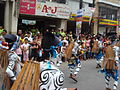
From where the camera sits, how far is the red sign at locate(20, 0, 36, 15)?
16359 mm

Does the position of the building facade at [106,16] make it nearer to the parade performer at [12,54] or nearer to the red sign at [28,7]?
the red sign at [28,7]

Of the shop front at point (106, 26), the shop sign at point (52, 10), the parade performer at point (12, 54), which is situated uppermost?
the shop sign at point (52, 10)

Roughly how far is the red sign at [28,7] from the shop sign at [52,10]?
1.34 feet

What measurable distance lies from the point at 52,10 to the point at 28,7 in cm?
254

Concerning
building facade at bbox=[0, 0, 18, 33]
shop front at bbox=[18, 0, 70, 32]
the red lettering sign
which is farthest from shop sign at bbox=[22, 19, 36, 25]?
building facade at bbox=[0, 0, 18, 33]

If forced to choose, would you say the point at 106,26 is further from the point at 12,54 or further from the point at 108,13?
the point at 12,54

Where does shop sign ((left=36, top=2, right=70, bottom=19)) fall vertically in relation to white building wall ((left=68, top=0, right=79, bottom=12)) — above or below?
below

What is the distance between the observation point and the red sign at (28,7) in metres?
16.4

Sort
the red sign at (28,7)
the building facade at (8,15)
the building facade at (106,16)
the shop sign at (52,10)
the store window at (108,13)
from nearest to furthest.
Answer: the building facade at (8,15), the red sign at (28,7), the shop sign at (52,10), the building facade at (106,16), the store window at (108,13)

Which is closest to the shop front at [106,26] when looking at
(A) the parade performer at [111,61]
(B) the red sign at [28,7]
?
(B) the red sign at [28,7]

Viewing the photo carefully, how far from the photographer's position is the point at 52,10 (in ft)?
61.0

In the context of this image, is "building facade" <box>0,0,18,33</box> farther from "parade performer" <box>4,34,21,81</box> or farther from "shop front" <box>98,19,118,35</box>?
"parade performer" <box>4,34,21,81</box>

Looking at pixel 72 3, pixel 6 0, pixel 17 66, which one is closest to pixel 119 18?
pixel 72 3

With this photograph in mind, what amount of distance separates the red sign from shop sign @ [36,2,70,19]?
1.34 ft
